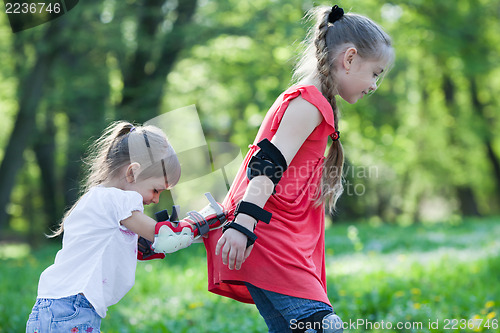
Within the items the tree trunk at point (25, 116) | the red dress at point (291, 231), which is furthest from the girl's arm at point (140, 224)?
the tree trunk at point (25, 116)

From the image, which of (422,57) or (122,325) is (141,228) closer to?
(122,325)

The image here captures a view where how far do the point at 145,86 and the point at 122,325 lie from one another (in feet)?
24.5

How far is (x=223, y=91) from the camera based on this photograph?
16.0 m

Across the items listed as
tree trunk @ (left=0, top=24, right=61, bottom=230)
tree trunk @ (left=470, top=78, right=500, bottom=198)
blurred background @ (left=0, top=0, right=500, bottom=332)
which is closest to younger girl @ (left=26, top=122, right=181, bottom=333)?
blurred background @ (left=0, top=0, right=500, bottom=332)

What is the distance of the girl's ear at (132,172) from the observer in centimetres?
227

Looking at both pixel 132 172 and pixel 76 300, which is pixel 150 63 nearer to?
pixel 132 172

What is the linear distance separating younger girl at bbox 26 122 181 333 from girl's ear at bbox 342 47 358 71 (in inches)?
31.9

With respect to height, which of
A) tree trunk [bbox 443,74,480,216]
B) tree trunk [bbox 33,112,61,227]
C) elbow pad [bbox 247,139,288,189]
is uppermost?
elbow pad [bbox 247,139,288,189]

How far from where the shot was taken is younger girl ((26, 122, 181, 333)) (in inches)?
82.4

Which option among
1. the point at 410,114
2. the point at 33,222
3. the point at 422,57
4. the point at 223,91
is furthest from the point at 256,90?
the point at 33,222

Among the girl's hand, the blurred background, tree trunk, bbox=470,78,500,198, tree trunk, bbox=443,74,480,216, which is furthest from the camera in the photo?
tree trunk, bbox=443,74,480,216

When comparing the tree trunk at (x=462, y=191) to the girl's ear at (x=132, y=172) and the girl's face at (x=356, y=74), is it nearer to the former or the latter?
the girl's face at (x=356, y=74)

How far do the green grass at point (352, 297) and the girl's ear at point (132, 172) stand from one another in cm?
200

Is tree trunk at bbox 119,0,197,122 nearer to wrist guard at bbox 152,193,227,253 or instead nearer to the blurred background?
the blurred background
